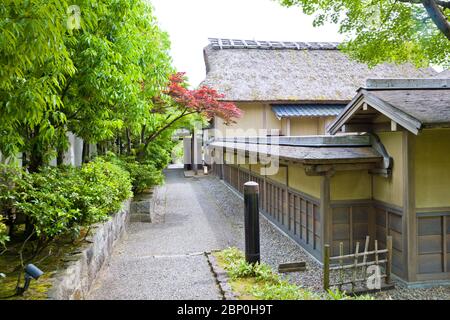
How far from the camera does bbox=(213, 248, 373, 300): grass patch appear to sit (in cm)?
408

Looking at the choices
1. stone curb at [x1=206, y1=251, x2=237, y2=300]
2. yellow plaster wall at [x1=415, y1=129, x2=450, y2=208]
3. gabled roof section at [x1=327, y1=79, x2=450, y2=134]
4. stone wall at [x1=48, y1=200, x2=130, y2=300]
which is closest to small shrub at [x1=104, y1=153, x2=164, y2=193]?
stone wall at [x1=48, y1=200, x2=130, y2=300]

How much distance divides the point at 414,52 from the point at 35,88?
31.1 feet

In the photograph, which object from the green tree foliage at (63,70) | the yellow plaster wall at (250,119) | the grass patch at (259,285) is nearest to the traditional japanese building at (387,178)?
the grass patch at (259,285)

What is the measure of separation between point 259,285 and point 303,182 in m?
3.92

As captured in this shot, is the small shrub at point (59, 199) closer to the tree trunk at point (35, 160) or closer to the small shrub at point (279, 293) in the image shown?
the tree trunk at point (35, 160)

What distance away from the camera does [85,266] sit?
15.3ft

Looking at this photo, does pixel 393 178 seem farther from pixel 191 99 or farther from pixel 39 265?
pixel 191 99

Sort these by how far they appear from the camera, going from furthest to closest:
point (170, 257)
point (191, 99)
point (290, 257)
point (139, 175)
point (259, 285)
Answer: point (191, 99), point (139, 175), point (290, 257), point (170, 257), point (259, 285)

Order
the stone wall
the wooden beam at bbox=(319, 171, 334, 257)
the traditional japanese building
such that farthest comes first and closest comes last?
the wooden beam at bbox=(319, 171, 334, 257) < the traditional japanese building < the stone wall

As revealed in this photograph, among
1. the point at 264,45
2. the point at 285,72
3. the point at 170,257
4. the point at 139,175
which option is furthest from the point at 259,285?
the point at 264,45

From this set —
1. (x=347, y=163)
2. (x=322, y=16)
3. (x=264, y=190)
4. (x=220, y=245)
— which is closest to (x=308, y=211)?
(x=347, y=163)

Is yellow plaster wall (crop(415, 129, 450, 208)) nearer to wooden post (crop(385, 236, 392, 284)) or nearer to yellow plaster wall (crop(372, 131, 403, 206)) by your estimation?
yellow plaster wall (crop(372, 131, 403, 206))

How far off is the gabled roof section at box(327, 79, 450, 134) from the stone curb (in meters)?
3.71
